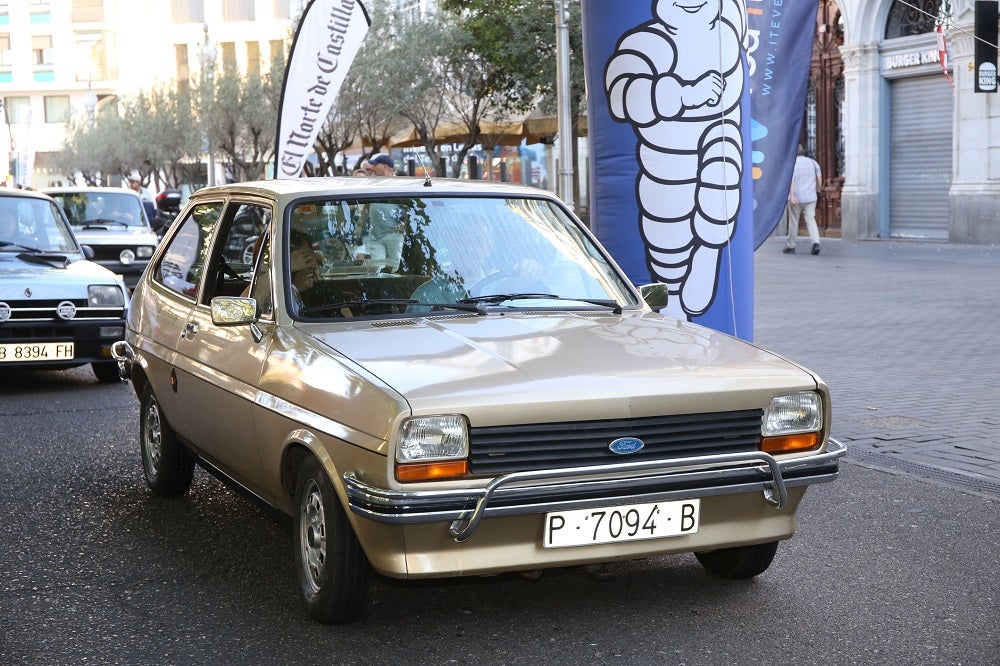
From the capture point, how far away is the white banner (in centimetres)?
1456

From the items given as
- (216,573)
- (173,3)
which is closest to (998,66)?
(216,573)

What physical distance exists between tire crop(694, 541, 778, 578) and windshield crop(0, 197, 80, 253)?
7.79 metres

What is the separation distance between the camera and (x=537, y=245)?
5.52m

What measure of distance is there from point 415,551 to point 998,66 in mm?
21269

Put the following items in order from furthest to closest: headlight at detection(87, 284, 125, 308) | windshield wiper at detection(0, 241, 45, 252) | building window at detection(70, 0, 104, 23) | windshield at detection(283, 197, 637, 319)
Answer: building window at detection(70, 0, 104, 23) → windshield wiper at detection(0, 241, 45, 252) → headlight at detection(87, 284, 125, 308) → windshield at detection(283, 197, 637, 319)

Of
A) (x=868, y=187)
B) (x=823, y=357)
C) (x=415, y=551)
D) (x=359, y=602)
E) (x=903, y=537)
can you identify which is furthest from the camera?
(x=868, y=187)

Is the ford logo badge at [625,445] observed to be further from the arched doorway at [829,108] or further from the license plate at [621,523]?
the arched doorway at [829,108]

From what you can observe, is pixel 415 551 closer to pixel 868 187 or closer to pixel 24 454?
pixel 24 454

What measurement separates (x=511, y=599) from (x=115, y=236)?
50.0 feet

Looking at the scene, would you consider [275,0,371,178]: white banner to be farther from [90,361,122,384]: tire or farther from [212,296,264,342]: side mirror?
[212,296,264,342]: side mirror

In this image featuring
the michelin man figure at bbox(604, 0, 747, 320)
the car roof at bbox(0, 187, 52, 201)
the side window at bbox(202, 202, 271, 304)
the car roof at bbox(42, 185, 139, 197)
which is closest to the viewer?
the side window at bbox(202, 202, 271, 304)

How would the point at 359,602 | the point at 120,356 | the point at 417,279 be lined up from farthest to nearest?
the point at 120,356, the point at 417,279, the point at 359,602

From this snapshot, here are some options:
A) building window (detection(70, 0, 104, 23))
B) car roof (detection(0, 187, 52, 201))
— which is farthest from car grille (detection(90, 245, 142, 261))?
building window (detection(70, 0, 104, 23))

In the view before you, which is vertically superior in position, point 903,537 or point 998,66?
point 998,66
